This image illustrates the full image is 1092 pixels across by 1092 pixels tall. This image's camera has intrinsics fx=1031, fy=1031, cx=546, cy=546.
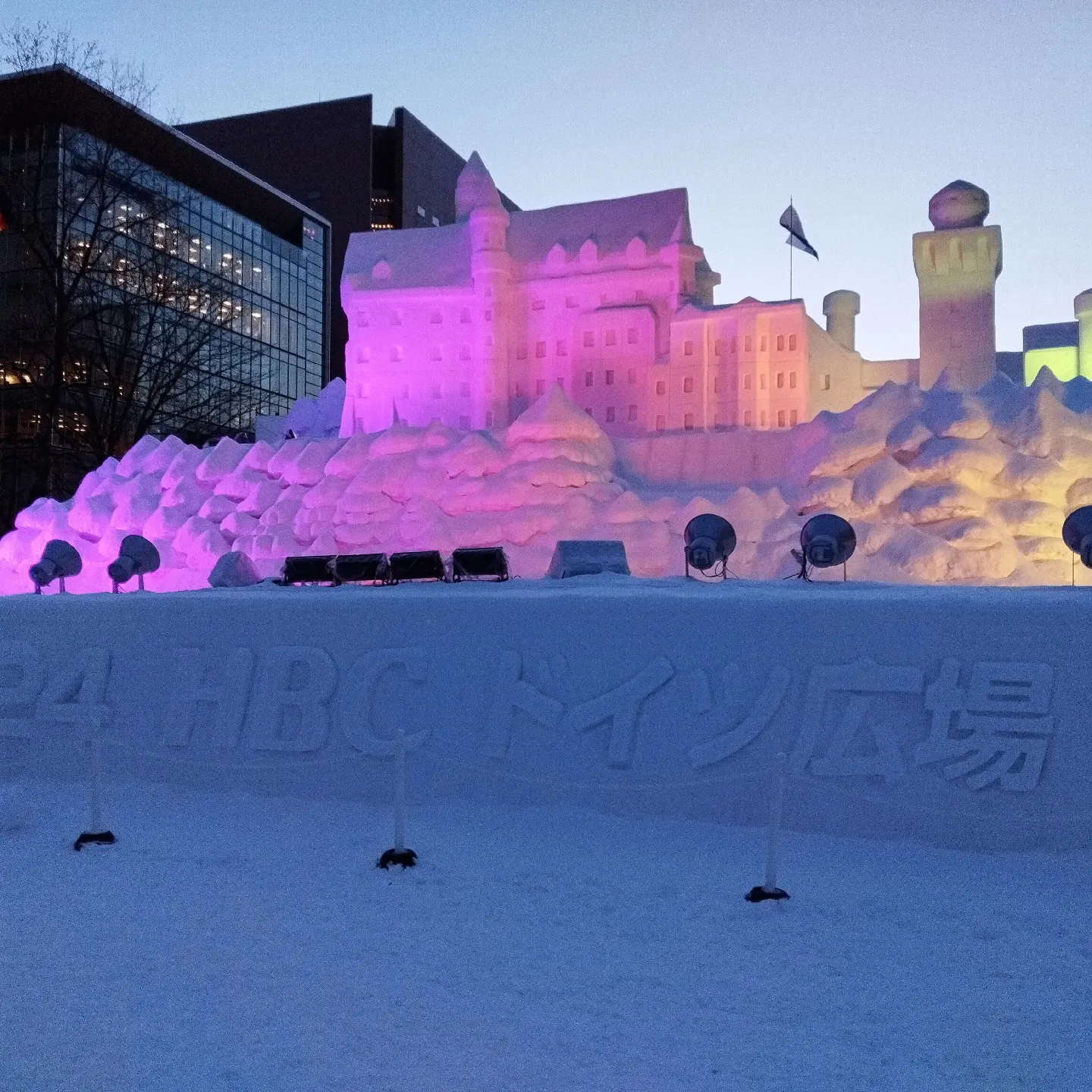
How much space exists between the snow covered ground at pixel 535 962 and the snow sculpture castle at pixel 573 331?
1712 centimetres

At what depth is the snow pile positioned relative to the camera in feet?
56.8

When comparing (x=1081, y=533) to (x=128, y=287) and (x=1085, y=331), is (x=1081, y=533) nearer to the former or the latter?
(x=1085, y=331)

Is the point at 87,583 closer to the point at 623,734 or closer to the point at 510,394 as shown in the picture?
the point at 510,394

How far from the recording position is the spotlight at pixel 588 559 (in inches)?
516

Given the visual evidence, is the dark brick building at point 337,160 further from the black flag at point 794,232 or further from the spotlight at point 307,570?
the spotlight at point 307,570

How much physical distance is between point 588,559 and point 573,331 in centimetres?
1283

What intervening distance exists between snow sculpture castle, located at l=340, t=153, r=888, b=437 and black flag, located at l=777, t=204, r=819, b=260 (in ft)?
8.47

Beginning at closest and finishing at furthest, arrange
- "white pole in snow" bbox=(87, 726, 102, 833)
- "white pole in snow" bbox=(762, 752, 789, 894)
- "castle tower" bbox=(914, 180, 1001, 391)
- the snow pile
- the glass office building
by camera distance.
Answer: "white pole in snow" bbox=(762, 752, 789, 894)
"white pole in snow" bbox=(87, 726, 102, 833)
the snow pile
"castle tower" bbox=(914, 180, 1001, 391)
the glass office building

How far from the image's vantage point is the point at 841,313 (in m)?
26.9

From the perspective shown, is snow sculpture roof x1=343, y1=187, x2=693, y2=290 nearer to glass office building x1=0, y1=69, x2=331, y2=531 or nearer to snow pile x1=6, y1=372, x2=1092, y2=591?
snow pile x1=6, y1=372, x2=1092, y2=591

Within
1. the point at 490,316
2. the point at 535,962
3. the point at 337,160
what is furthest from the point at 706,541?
the point at 337,160

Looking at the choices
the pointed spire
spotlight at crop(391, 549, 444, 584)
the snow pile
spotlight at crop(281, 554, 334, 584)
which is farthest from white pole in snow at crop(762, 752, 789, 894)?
the pointed spire

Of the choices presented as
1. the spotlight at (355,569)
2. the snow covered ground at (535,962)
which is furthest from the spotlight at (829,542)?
the spotlight at (355,569)

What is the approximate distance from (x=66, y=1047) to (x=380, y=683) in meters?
4.90
